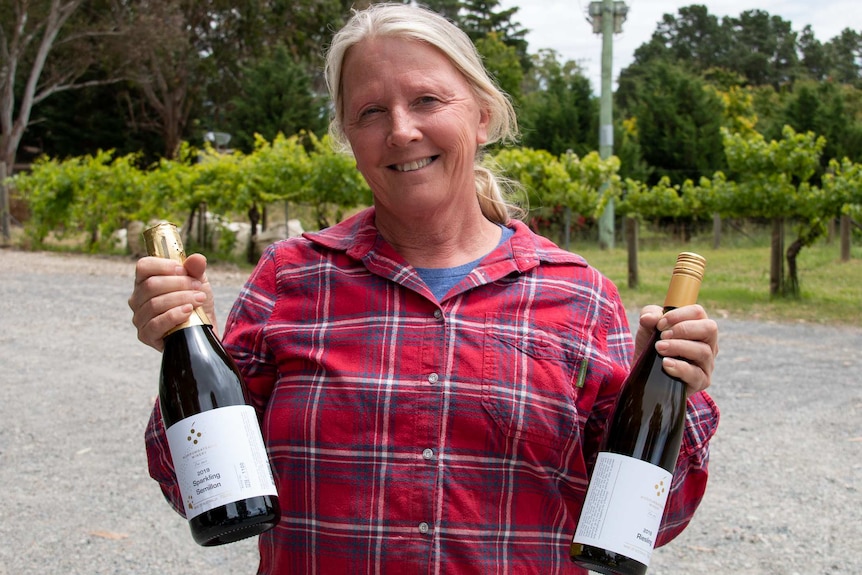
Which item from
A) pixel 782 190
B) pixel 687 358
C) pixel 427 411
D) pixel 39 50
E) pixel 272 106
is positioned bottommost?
pixel 427 411

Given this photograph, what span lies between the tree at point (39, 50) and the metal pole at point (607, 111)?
16.7 metres

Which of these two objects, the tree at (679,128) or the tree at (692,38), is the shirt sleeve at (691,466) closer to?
the tree at (679,128)

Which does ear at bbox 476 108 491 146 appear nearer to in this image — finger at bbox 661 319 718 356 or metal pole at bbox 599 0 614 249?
finger at bbox 661 319 718 356

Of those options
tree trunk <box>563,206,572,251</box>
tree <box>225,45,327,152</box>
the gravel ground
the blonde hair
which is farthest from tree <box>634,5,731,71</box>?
the blonde hair

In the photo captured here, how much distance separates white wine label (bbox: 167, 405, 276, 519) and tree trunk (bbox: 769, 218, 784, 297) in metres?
11.9

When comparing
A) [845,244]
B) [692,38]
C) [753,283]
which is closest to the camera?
[753,283]

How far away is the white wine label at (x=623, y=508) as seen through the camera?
1.48m

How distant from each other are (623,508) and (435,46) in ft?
3.00

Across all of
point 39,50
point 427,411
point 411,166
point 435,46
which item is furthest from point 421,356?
point 39,50

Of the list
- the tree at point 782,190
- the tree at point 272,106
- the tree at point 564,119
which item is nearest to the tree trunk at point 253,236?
the tree at point 782,190

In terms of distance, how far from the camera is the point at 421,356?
5.52 ft

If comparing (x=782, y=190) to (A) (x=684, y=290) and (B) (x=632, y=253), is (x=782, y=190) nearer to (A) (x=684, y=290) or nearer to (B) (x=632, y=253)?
(B) (x=632, y=253)

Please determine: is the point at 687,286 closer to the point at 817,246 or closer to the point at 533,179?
the point at 533,179

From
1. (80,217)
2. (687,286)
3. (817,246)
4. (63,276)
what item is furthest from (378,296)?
(817,246)
